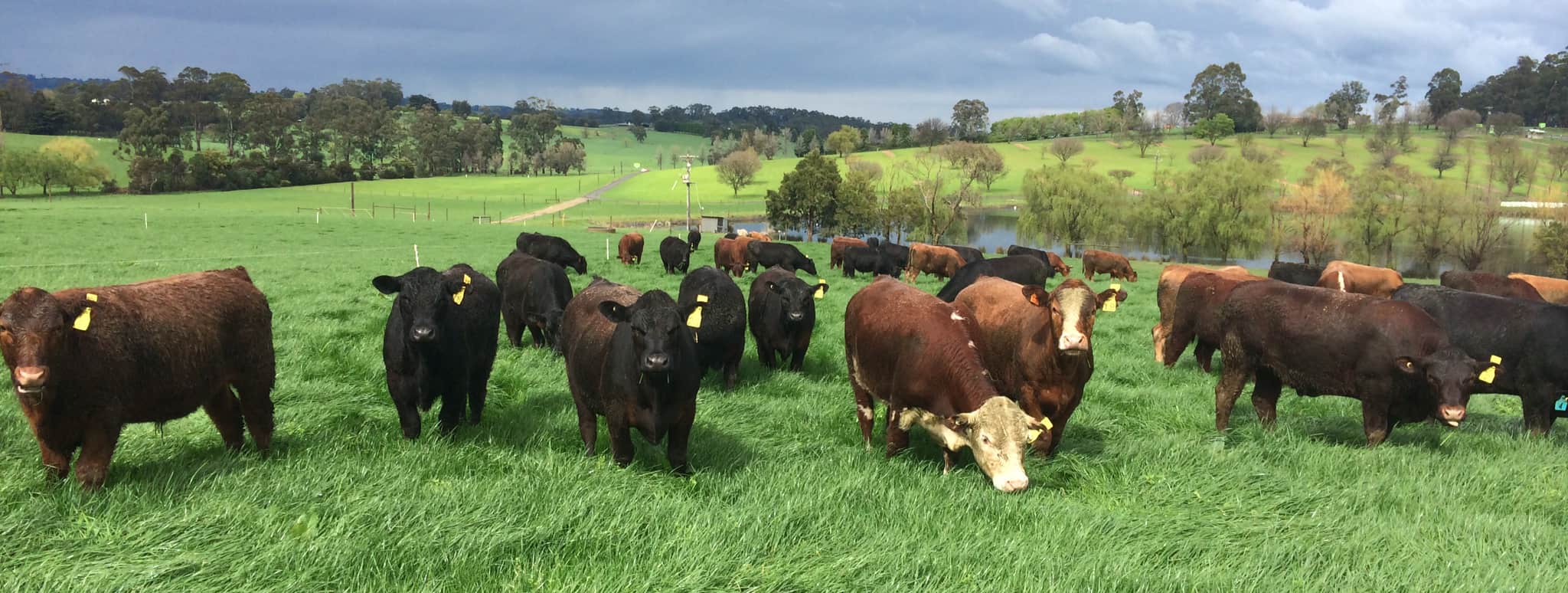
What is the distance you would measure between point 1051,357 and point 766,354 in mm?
4645

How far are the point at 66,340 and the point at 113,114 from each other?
158m

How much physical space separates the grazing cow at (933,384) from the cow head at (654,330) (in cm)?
182

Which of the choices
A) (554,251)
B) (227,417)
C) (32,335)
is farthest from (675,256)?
(32,335)

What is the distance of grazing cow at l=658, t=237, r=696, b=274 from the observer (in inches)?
929

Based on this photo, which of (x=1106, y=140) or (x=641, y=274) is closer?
(x=641, y=274)

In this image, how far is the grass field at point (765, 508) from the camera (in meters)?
3.59

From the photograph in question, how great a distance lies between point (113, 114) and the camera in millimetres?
119375

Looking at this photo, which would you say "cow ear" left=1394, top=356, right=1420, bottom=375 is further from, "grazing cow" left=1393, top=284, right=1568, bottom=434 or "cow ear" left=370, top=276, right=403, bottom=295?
"cow ear" left=370, top=276, right=403, bottom=295

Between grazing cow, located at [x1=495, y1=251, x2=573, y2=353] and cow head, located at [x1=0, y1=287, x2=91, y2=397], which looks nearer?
cow head, located at [x1=0, y1=287, x2=91, y2=397]

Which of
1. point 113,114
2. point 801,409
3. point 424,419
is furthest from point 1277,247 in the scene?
point 113,114

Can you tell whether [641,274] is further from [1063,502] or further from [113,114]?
[113,114]

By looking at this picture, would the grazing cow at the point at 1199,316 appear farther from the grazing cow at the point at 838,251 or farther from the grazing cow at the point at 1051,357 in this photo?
the grazing cow at the point at 838,251

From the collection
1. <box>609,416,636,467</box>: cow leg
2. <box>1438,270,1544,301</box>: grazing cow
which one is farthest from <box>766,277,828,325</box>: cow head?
<box>1438,270,1544,301</box>: grazing cow

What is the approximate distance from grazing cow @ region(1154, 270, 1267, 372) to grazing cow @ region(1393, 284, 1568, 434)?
7.91ft
